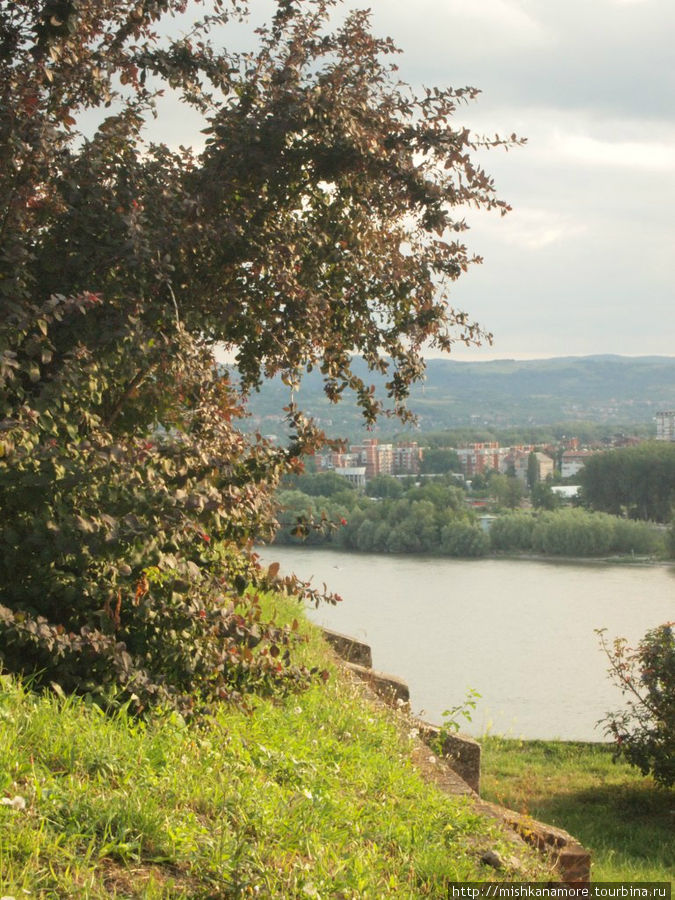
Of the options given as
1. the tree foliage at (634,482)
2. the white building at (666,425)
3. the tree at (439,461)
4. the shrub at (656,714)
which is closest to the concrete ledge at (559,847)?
the shrub at (656,714)

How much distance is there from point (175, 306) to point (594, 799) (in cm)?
732

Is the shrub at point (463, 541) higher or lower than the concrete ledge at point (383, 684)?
lower

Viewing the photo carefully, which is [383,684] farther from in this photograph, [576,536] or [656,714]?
[576,536]

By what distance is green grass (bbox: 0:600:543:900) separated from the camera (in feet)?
7.64

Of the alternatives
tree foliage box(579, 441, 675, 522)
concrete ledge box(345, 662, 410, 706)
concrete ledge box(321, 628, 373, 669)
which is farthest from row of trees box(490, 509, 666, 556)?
concrete ledge box(345, 662, 410, 706)

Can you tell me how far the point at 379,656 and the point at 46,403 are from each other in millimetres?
13932

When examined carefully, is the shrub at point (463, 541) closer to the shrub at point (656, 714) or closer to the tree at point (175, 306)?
the shrub at point (656, 714)

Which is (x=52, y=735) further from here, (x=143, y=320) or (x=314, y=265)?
(x=314, y=265)

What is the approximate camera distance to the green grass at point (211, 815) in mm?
2330

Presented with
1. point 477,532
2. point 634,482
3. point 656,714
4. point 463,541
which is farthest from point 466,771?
point 634,482

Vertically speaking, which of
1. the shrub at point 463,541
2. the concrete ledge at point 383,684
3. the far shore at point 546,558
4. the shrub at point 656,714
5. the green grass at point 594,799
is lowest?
the far shore at point 546,558

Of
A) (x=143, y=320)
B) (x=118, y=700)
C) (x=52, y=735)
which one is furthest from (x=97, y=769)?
(x=143, y=320)

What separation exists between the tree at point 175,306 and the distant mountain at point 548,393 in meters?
79.9

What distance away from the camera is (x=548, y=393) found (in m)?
140
